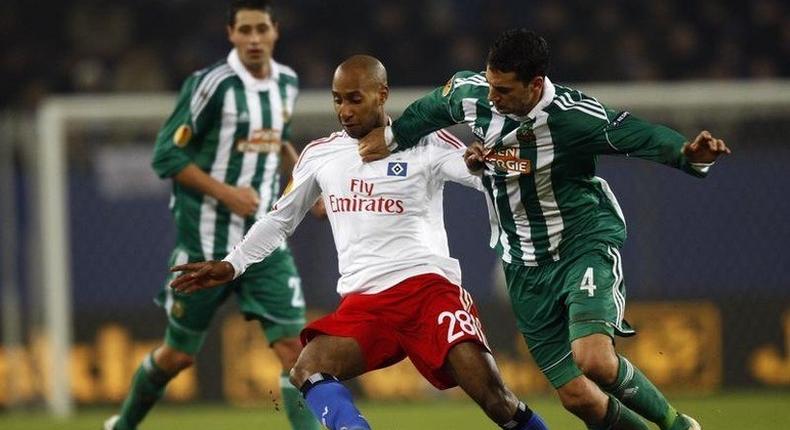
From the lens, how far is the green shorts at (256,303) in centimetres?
724

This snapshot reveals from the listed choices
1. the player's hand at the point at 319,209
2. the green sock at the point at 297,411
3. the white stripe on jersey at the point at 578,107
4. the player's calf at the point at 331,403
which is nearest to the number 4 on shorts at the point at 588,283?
the white stripe on jersey at the point at 578,107

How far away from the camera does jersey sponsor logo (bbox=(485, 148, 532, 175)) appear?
5.84 metres

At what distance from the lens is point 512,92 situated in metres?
5.65

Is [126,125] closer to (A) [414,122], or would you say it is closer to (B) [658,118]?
(B) [658,118]

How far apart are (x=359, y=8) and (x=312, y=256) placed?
393 cm

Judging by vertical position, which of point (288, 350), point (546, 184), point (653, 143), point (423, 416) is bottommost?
point (423, 416)

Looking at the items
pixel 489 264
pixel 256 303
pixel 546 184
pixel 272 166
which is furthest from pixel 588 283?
pixel 489 264

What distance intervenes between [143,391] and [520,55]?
2867 millimetres

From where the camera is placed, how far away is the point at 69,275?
37.0 feet

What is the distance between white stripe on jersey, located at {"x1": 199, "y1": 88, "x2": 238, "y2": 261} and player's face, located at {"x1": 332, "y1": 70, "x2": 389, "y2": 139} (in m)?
1.65

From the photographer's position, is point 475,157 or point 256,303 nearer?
→ point 475,157

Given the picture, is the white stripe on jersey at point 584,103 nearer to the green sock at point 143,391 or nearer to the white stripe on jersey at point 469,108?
the white stripe on jersey at point 469,108

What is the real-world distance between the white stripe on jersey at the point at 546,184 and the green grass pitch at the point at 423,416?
250 centimetres

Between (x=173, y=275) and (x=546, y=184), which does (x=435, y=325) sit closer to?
(x=546, y=184)
